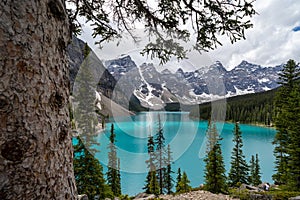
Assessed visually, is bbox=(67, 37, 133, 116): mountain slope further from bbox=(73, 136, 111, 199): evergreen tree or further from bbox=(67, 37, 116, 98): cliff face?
bbox=(73, 136, 111, 199): evergreen tree

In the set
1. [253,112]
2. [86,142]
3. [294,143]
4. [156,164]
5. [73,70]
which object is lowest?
[156,164]

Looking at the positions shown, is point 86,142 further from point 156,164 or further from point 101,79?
point 156,164

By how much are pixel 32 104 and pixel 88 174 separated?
1032 cm

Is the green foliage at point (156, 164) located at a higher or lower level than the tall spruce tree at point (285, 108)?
lower

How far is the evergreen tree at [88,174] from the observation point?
32.4ft

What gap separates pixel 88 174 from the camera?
10.1m

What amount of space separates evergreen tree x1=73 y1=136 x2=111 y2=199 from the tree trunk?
31.3ft

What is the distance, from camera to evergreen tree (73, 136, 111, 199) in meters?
9.88

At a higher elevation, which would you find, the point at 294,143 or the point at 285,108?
the point at 285,108

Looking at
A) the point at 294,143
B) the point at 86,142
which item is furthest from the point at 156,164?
the point at 294,143

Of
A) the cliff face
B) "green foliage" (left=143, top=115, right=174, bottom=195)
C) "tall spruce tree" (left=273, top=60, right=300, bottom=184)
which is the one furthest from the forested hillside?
the cliff face

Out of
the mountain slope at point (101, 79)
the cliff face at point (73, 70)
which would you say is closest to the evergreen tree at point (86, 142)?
the mountain slope at point (101, 79)

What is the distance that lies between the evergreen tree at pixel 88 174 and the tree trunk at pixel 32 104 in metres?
9.53

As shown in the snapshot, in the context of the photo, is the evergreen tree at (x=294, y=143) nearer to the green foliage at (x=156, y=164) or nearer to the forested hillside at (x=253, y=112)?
the green foliage at (x=156, y=164)
